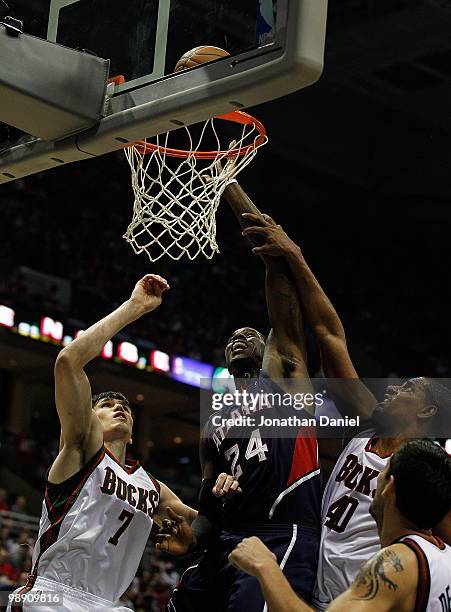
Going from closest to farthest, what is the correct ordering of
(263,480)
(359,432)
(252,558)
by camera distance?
1. (252,558)
2. (263,480)
3. (359,432)

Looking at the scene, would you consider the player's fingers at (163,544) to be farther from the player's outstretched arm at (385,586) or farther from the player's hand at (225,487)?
the player's outstretched arm at (385,586)

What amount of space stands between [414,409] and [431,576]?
1.50 m

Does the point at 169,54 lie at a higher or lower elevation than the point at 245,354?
higher

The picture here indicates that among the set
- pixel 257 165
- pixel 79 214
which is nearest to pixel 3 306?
pixel 79 214

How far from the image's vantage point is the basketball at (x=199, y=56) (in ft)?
12.1

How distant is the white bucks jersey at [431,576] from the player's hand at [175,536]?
1.69m

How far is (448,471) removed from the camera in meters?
2.61

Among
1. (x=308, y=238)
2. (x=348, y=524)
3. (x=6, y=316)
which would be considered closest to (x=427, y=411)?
(x=348, y=524)

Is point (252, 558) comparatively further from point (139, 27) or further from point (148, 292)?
point (139, 27)

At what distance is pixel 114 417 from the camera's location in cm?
441

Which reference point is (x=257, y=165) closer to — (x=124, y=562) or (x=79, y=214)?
(x=79, y=214)

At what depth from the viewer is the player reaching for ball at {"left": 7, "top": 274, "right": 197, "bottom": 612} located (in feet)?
13.3

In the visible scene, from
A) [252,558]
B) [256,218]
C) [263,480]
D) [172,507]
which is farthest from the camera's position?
[172,507]

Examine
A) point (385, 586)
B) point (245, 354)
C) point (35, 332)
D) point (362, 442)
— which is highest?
point (35, 332)
